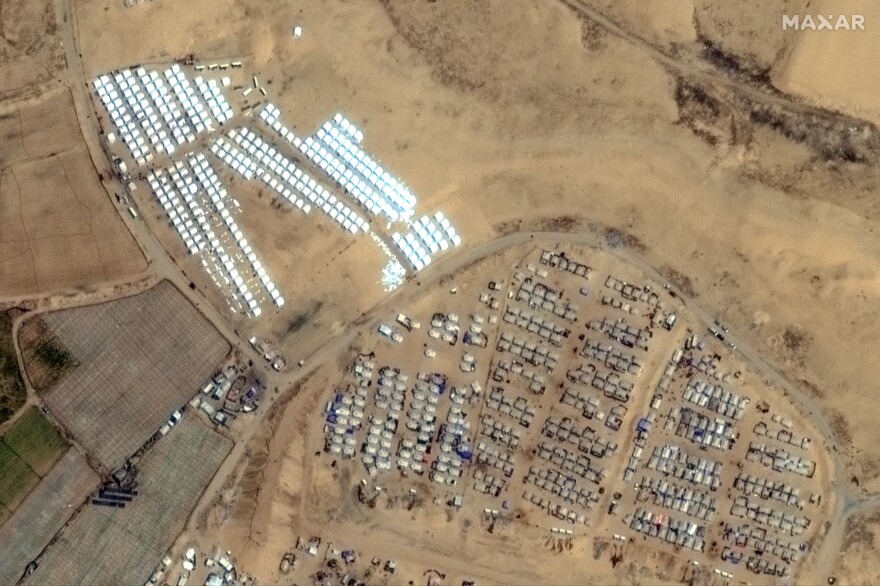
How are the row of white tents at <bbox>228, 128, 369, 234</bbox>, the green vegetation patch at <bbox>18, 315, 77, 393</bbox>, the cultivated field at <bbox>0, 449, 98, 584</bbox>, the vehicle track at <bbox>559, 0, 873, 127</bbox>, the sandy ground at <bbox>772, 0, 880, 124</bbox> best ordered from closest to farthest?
1. the cultivated field at <bbox>0, 449, 98, 584</bbox>
2. the green vegetation patch at <bbox>18, 315, 77, 393</bbox>
3. the sandy ground at <bbox>772, 0, 880, 124</bbox>
4. the vehicle track at <bbox>559, 0, 873, 127</bbox>
5. the row of white tents at <bbox>228, 128, 369, 234</bbox>

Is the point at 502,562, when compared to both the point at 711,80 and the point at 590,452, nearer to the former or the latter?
the point at 590,452

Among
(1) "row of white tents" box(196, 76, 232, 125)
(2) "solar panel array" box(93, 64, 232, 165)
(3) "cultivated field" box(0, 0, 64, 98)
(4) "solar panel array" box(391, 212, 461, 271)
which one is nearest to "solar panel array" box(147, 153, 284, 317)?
(2) "solar panel array" box(93, 64, 232, 165)

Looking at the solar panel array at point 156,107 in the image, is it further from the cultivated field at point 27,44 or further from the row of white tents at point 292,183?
the cultivated field at point 27,44

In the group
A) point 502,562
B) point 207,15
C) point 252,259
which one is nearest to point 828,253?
point 502,562

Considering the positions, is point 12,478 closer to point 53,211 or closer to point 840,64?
point 53,211

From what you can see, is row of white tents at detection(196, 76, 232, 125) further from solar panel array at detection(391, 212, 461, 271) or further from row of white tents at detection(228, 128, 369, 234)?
solar panel array at detection(391, 212, 461, 271)

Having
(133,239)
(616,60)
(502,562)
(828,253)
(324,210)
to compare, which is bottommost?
(502,562)

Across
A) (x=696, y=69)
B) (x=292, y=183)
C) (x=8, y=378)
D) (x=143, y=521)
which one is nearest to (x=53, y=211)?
(x=8, y=378)
